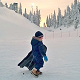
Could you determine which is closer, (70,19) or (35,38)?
(35,38)

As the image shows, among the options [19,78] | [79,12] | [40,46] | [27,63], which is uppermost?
[79,12]

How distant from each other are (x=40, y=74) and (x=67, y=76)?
2.78 feet

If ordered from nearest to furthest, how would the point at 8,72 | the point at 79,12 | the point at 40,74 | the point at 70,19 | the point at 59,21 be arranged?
the point at 40,74, the point at 8,72, the point at 79,12, the point at 70,19, the point at 59,21

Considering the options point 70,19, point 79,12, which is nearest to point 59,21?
point 70,19

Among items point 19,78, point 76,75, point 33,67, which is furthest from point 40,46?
point 76,75

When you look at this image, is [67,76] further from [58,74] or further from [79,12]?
[79,12]

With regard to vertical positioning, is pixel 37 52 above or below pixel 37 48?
below

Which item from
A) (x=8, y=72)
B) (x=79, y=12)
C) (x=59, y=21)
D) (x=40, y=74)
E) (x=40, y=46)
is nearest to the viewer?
(x=40, y=46)

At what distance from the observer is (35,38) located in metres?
4.50

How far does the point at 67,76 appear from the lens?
181 inches

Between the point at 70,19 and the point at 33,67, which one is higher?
the point at 70,19

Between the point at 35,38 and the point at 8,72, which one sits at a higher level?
the point at 35,38

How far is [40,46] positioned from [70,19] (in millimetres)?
66734

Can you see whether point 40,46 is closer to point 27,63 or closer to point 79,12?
point 27,63
